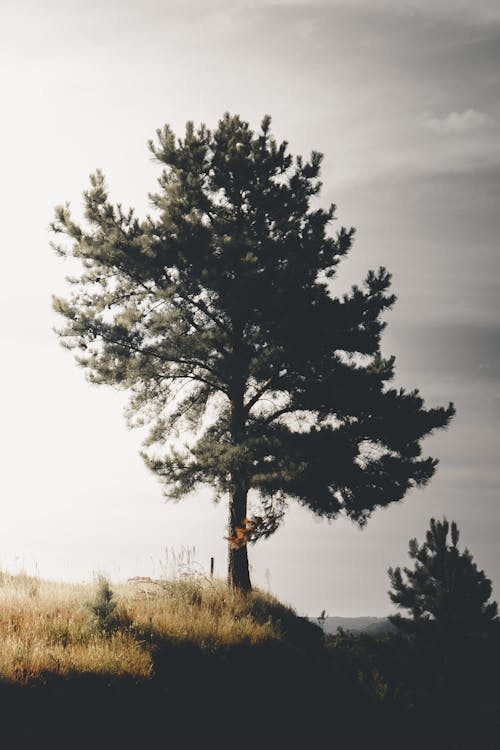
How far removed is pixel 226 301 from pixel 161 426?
3.66 m

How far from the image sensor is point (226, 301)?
489 inches

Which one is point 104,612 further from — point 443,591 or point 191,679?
point 443,591

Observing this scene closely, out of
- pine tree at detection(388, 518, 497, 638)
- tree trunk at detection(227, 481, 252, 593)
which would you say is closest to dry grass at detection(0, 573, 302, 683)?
tree trunk at detection(227, 481, 252, 593)

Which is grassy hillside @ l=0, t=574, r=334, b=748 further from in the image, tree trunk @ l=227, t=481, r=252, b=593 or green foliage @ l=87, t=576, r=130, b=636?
tree trunk @ l=227, t=481, r=252, b=593

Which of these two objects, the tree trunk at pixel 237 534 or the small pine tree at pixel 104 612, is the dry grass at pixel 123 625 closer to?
the small pine tree at pixel 104 612

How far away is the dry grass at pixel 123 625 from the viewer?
20.0ft

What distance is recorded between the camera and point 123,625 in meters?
7.77

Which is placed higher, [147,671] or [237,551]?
[237,551]

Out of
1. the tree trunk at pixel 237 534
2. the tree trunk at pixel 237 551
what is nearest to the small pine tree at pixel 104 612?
the tree trunk at pixel 237 534

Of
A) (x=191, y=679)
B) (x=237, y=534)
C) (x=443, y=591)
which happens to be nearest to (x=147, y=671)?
(x=191, y=679)

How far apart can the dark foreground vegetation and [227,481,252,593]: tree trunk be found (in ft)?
1.28

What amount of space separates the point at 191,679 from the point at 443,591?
50.8ft

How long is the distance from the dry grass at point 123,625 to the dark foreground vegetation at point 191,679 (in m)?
0.03

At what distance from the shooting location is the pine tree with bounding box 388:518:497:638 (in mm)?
19078
